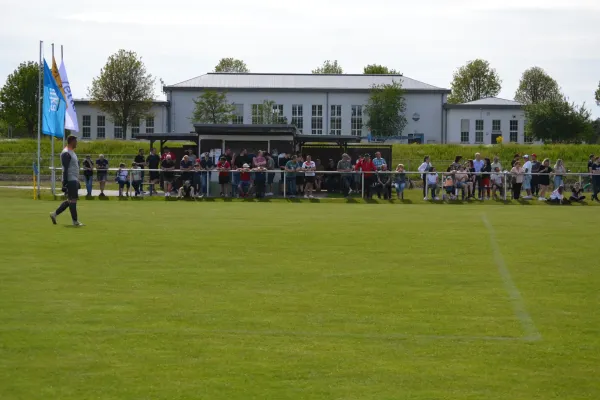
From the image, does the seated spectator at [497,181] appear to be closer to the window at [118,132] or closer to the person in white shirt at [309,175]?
the person in white shirt at [309,175]

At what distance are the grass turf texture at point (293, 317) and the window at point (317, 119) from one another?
7477 centimetres

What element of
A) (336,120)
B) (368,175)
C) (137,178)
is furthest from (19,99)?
(368,175)

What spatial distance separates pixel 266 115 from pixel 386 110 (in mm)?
10651

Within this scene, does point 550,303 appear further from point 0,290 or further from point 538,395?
point 0,290

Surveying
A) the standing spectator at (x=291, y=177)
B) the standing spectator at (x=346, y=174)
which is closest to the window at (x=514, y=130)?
the standing spectator at (x=346, y=174)

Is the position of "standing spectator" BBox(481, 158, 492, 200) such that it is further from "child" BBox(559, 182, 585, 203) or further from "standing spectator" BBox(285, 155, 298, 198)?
"standing spectator" BBox(285, 155, 298, 198)

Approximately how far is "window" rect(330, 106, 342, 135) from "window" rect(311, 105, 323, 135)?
1.03 metres

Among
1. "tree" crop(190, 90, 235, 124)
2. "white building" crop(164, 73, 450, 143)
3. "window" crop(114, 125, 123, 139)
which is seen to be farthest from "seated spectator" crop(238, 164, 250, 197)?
"window" crop(114, 125, 123, 139)

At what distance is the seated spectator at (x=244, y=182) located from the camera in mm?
35716

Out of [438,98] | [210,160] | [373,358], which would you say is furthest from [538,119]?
[373,358]

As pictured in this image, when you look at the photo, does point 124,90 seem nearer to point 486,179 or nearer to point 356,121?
point 356,121

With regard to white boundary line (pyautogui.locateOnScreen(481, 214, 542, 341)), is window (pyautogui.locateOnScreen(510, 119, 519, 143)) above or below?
above

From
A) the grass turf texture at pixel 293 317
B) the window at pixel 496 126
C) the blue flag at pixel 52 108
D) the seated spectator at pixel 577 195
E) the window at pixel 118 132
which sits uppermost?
the window at pixel 496 126

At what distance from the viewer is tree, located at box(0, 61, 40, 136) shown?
100188 mm
